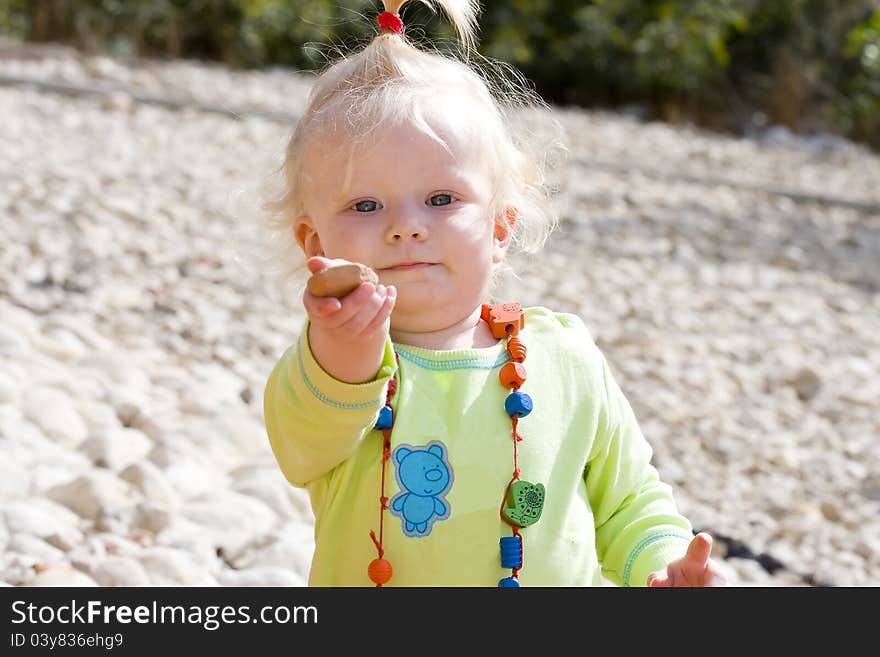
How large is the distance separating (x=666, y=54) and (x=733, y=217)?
3.72m

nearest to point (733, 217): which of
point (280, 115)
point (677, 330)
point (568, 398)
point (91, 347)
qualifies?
point (677, 330)

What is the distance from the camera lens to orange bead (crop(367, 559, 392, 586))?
1542 millimetres

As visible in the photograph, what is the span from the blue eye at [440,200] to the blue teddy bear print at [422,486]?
0.99 ft

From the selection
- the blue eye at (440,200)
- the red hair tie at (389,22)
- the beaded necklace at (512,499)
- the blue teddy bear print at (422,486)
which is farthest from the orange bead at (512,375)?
the red hair tie at (389,22)

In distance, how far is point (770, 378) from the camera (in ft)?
13.2

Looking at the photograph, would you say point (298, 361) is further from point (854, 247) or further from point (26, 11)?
point (26, 11)

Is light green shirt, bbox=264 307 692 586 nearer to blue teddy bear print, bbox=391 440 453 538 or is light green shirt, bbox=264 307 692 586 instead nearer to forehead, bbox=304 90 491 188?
blue teddy bear print, bbox=391 440 453 538

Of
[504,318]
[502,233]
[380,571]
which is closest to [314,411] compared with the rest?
[380,571]

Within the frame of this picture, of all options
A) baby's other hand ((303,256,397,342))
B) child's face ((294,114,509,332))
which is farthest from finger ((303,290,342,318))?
child's face ((294,114,509,332))

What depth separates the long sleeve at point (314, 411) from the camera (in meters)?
1.47

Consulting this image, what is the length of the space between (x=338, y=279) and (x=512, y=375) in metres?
0.31

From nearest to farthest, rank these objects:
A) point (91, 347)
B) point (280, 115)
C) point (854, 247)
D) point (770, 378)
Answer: point (91, 347) < point (770, 378) < point (854, 247) < point (280, 115)

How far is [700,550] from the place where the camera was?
1.48m

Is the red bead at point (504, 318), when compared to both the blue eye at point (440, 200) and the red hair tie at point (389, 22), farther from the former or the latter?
the red hair tie at point (389, 22)
